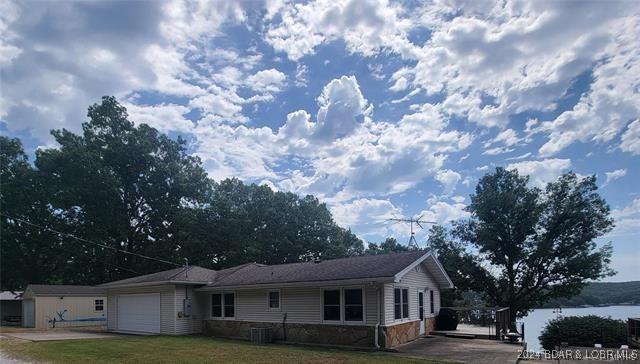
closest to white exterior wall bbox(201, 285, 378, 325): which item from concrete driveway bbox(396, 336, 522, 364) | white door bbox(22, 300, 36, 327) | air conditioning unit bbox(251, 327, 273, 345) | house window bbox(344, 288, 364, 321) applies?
house window bbox(344, 288, 364, 321)

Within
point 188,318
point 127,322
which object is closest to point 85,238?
point 127,322

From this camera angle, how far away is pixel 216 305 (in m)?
23.1

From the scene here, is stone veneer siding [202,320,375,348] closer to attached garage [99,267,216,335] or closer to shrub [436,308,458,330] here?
attached garage [99,267,216,335]

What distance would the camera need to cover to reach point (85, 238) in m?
42.1

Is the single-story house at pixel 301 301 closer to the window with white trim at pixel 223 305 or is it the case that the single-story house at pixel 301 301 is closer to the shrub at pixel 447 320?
the window with white trim at pixel 223 305

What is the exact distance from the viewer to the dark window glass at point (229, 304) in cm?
2202

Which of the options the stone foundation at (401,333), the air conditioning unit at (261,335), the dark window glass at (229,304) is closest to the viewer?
the stone foundation at (401,333)

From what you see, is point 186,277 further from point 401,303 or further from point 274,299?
point 401,303

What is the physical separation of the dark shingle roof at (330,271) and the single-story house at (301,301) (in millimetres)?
44

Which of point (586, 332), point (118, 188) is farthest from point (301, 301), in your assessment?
point (118, 188)

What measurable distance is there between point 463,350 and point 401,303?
3105 mm

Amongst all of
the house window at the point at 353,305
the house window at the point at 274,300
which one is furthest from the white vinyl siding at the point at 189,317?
the house window at the point at 353,305

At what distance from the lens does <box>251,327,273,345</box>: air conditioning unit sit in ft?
62.9

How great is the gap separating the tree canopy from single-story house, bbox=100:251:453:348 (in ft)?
52.2
